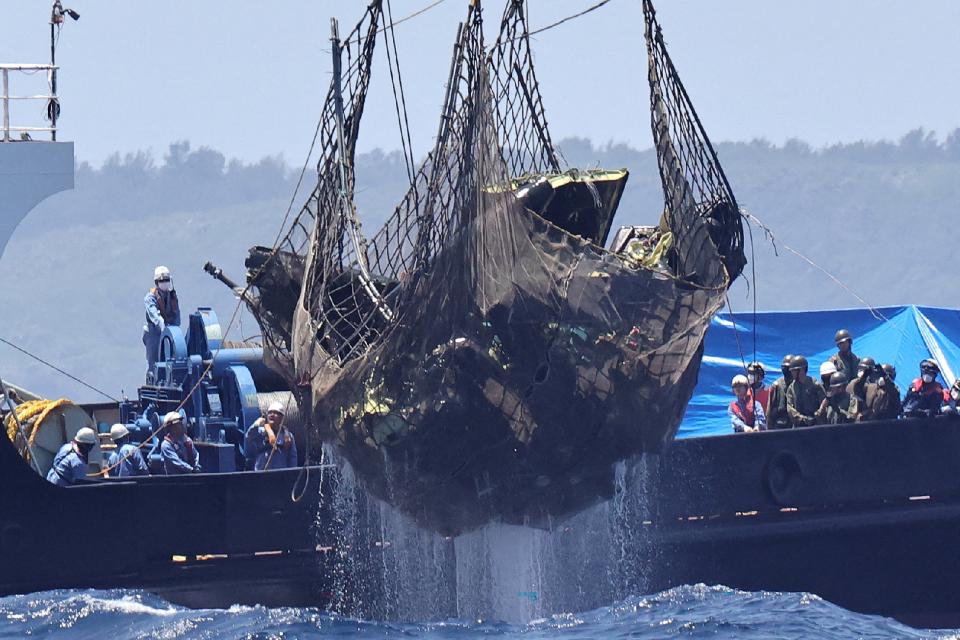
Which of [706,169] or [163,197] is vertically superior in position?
[163,197]

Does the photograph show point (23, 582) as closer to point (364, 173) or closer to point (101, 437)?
point (101, 437)

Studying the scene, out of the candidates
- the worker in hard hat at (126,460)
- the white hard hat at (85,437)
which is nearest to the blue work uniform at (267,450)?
the worker in hard hat at (126,460)

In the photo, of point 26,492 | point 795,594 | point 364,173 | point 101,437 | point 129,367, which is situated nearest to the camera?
point 26,492

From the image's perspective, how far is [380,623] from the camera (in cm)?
1366

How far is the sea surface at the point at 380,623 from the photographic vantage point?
42.5ft

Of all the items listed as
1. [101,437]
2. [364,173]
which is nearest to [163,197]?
[364,173]

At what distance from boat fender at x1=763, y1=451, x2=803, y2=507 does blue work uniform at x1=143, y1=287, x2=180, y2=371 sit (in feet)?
18.5

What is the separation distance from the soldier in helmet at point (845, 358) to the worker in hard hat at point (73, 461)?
21.8 feet

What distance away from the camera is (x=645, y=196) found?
542ft

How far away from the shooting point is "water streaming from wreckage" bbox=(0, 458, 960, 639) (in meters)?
13.1

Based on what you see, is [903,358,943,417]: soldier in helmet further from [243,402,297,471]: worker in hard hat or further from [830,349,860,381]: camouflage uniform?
[243,402,297,471]: worker in hard hat

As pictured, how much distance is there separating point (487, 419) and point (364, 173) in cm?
16938

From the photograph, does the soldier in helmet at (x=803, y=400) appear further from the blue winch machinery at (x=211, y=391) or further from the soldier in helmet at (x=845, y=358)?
the blue winch machinery at (x=211, y=391)

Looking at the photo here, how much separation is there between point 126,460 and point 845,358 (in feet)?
21.3
